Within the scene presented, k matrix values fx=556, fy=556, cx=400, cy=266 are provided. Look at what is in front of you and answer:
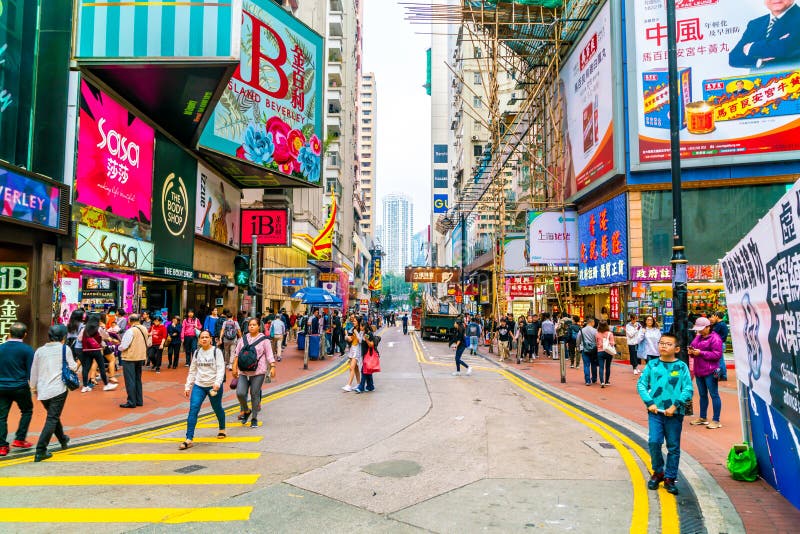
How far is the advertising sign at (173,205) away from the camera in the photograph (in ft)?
66.8

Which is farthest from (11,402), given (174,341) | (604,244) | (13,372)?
(604,244)

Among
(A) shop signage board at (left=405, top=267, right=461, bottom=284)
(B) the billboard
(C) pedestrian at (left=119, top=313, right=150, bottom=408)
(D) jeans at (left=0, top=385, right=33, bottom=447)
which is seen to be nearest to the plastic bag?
(D) jeans at (left=0, top=385, right=33, bottom=447)

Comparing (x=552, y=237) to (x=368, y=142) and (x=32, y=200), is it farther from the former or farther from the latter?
(x=368, y=142)

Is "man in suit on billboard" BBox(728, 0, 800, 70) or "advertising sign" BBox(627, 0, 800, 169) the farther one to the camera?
"advertising sign" BBox(627, 0, 800, 169)

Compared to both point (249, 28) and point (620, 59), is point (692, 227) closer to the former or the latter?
point (620, 59)

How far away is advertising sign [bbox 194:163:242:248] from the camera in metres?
24.4

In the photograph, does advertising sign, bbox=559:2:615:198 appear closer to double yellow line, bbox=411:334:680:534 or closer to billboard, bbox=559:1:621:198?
billboard, bbox=559:1:621:198

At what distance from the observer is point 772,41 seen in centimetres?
2425

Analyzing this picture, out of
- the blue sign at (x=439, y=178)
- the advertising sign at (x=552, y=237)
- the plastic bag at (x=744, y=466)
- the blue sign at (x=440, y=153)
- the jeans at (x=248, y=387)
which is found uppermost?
the blue sign at (x=440, y=153)

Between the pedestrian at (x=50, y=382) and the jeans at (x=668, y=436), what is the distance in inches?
283

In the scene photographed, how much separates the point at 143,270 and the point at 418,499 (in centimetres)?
1622

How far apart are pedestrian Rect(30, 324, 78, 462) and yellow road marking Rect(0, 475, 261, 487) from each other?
837 millimetres

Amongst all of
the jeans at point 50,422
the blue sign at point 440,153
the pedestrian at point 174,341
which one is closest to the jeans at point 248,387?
the jeans at point 50,422

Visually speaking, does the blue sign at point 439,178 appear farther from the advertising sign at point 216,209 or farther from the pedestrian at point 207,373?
Answer: the pedestrian at point 207,373
